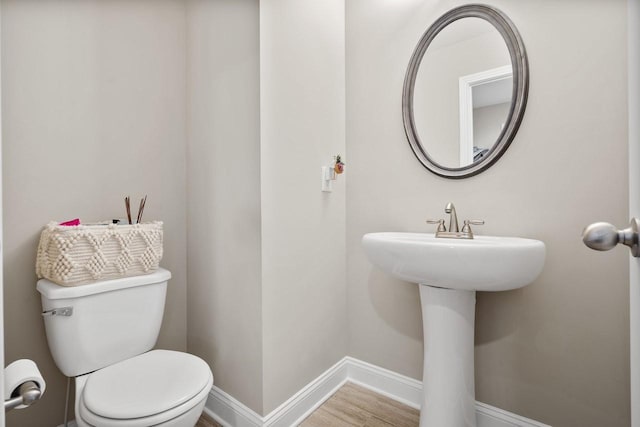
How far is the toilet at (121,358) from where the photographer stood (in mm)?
990

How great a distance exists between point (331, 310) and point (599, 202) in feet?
4.04

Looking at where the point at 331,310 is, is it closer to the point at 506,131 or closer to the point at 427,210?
the point at 427,210

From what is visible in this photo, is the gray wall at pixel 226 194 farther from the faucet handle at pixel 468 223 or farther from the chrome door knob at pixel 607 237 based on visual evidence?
the chrome door knob at pixel 607 237

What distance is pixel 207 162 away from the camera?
1569 mm

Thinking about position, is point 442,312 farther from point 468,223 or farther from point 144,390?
point 144,390

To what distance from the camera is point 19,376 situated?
1.67 ft

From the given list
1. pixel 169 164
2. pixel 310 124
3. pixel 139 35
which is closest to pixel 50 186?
pixel 169 164

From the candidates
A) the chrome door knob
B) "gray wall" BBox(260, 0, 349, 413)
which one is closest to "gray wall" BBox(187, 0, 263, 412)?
"gray wall" BBox(260, 0, 349, 413)

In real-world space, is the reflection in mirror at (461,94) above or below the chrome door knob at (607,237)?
above

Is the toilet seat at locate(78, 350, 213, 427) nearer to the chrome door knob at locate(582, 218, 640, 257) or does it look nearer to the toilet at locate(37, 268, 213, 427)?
the toilet at locate(37, 268, 213, 427)

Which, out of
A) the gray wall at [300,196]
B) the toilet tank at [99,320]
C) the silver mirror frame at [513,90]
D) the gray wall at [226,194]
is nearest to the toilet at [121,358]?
the toilet tank at [99,320]

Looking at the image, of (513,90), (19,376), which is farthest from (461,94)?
(19,376)

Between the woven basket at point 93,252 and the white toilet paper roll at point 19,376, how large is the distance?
0.72 m

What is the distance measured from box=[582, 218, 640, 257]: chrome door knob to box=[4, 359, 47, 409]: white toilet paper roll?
881mm
